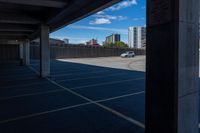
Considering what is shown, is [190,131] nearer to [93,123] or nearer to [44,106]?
[93,123]

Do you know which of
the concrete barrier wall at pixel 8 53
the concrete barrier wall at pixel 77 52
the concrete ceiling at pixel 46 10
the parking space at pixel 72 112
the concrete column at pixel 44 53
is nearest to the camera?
the parking space at pixel 72 112

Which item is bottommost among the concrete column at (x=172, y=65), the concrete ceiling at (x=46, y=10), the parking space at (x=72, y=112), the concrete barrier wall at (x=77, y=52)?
the parking space at (x=72, y=112)

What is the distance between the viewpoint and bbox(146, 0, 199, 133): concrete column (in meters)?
2.53

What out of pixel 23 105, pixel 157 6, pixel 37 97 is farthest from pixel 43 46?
pixel 157 6

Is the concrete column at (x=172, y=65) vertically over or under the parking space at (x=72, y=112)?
over

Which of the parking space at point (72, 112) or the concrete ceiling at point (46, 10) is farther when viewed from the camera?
the concrete ceiling at point (46, 10)

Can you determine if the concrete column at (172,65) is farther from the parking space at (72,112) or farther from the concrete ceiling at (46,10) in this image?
the concrete ceiling at (46,10)

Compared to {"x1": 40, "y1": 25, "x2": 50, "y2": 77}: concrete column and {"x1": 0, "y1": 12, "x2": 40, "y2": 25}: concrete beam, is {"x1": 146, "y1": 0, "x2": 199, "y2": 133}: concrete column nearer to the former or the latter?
{"x1": 0, "y1": 12, "x2": 40, "y2": 25}: concrete beam

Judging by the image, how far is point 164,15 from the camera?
262cm

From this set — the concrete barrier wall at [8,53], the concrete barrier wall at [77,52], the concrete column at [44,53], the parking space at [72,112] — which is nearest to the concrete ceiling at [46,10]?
the concrete column at [44,53]

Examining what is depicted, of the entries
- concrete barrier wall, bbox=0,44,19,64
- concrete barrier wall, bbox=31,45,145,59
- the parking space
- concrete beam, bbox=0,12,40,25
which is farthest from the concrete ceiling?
concrete barrier wall, bbox=31,45,145,59

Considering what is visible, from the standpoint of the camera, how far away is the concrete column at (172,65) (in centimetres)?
253

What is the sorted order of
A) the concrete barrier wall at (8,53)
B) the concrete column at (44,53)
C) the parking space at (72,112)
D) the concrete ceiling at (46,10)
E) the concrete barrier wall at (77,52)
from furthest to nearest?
the concrete barrier wall at (77,52) → the concrete barrier wall at (8,53) → the concrete column at (44,53) → the concrete ceiling at (46,10) → the parking space at (72,112)

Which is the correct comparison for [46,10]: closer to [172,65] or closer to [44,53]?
[44,53]
